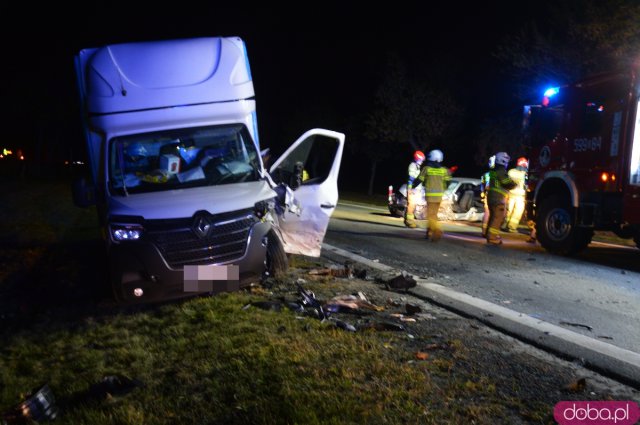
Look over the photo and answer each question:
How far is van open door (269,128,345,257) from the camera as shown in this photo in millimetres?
6801

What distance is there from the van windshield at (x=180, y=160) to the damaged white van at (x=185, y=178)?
0.01m

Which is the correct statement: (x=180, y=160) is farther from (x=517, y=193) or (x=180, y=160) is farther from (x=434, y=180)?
(x=517, y=193)

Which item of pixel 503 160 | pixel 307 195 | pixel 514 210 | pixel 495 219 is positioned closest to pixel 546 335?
pixel 307 195

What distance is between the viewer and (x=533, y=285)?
22.9ft

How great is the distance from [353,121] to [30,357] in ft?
115

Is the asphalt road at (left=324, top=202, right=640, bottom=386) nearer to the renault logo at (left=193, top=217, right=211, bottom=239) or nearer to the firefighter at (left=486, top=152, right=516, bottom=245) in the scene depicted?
the firefighter at (left=486, top=152, right=516, bottom=245)

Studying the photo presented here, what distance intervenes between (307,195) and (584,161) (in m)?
5.18

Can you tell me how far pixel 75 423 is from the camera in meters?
3.40

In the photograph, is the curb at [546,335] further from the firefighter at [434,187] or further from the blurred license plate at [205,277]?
the firefighter at [434,187]

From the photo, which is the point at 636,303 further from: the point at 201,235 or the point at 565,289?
the point at 201,235

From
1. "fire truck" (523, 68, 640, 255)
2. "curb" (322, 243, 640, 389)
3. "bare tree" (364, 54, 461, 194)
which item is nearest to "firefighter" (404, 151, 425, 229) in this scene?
"fire truck" (523, 68, 640, 255)

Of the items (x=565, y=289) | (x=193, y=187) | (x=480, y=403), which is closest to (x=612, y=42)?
(x=565, y=289)

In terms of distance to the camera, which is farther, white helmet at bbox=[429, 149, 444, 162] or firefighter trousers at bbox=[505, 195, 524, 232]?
firefighter trousers at bbox=[505, 195, 524, 232]

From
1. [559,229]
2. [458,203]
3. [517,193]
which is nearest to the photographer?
[559,229]
